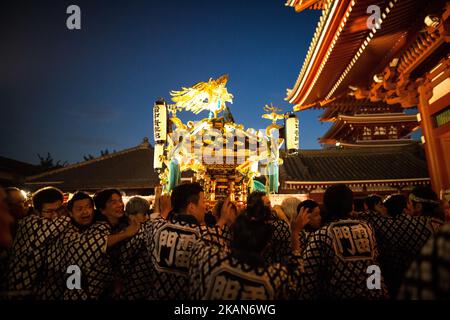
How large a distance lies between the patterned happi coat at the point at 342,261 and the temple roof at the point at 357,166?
10.5 meters

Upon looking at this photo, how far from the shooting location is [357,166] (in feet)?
48.2

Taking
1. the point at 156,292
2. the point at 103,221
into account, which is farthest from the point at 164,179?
the point at 156,292

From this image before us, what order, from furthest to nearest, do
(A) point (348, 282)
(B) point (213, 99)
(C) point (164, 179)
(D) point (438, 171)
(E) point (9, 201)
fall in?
(C) point (164, 179), (B) point (213, 99), (D) point (438, 171), (E) point (9, 201), (A) point (348, 282)

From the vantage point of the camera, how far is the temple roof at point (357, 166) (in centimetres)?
1298

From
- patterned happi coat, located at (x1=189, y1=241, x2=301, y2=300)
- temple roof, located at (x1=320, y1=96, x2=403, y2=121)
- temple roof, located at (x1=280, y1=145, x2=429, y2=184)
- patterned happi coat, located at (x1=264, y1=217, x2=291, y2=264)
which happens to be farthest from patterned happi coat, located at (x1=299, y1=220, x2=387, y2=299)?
temple roof, located at (x1=320, y1=96, x2=403, y2=121)

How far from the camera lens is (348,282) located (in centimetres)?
243

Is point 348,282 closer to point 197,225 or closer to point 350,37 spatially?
point 197,225

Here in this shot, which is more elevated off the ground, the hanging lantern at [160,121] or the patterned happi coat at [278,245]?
the hanging lantern at [160,121]

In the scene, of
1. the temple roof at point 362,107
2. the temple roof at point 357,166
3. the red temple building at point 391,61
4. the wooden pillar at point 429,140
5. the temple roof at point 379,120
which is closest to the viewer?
the red temple building at point 391,61

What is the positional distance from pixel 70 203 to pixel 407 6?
6.98 metres

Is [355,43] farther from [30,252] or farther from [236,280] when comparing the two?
[30,252]

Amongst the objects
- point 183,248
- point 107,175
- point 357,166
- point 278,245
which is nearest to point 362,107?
point 357,166

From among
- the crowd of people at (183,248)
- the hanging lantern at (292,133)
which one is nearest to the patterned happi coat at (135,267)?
the crowd of people at (183,248)

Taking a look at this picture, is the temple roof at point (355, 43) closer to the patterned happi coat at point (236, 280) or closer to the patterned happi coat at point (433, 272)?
the patterned happi coat at point (433, 272)
